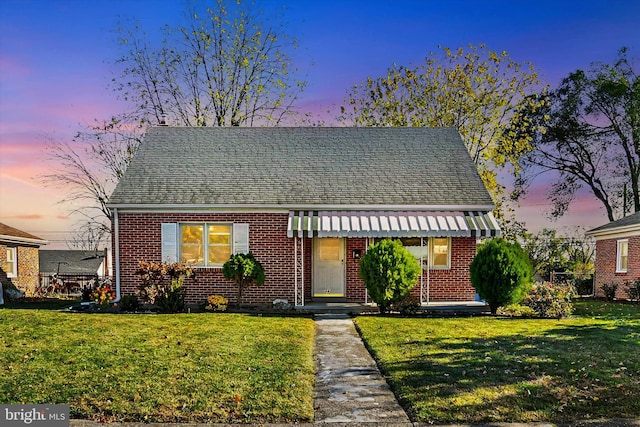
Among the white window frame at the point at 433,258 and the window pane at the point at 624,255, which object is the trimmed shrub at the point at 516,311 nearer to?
the white window frame at the point at 433,258

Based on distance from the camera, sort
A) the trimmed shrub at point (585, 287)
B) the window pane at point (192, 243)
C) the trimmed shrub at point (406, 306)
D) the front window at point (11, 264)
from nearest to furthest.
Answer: the trimmed shrub at point (406, 306), the window pane at point (192, 243), the front window at point (11, 264), the trimmed shrub at point (585, 287)

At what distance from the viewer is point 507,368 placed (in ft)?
29.1

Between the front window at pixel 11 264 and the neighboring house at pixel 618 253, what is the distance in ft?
104

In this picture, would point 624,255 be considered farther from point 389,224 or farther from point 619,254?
point 389,224

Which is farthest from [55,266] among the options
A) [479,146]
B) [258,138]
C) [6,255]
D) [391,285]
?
[391,285]

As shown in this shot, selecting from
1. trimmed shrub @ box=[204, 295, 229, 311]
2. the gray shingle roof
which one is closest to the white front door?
the gray shingle roof

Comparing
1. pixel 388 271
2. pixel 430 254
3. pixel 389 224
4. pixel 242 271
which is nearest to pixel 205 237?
pixel 242 271

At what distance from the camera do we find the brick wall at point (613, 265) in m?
25.5

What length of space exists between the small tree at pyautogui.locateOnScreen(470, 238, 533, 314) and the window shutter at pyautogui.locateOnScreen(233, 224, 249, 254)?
7835 mm

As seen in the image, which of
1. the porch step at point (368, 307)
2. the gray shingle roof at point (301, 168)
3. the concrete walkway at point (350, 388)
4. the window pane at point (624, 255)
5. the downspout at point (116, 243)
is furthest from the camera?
the window pane at point (624, 255)

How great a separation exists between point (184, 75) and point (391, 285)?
24.1m

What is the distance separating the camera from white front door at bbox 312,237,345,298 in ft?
61.0

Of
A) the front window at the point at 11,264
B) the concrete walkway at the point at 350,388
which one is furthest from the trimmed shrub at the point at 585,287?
the front window at the point at 11,264

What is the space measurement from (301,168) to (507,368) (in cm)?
1257
